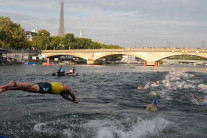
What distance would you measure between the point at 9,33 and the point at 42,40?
30.3 m

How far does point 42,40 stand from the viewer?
392 ft

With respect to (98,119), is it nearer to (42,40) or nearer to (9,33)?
(9,33)

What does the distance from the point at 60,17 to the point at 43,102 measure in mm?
177149

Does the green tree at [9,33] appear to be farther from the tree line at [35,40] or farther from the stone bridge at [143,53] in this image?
the stone bridge at [143,53]

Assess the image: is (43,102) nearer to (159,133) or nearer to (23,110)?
(23,110)

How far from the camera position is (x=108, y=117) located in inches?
553

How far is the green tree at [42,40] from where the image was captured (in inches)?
4727

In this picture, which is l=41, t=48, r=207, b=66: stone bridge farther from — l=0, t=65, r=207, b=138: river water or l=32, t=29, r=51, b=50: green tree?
l=0, t=65, r=207, b=138: river water

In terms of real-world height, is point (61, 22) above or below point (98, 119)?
above

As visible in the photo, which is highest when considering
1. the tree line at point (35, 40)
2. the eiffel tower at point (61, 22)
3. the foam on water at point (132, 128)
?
the eiffel tower at point (61, 22)

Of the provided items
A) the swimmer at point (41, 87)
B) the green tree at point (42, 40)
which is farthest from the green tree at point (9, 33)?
the swimmer at point (41, 87)

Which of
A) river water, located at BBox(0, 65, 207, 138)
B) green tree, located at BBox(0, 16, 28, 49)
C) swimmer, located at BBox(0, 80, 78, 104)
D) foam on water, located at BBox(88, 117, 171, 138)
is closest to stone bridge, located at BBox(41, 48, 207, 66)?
green tree, located at BBox(0, 16, 28, 49)

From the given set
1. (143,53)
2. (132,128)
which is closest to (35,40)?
(143,53)

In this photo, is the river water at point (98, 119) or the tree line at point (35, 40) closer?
the river water at point (98, 119)
